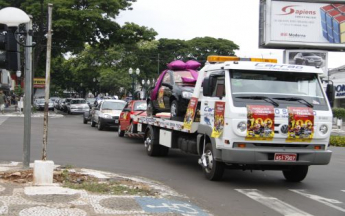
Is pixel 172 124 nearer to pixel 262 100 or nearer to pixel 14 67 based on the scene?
pixel 262 100

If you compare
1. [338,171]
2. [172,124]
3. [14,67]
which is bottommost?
[338,171]

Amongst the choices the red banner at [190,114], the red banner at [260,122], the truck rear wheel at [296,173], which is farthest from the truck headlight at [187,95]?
the red banner at [260,122]

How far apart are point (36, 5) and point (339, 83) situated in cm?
2697

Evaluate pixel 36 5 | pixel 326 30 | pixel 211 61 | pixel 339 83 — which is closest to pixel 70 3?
pixel 36 5

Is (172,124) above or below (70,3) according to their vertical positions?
below

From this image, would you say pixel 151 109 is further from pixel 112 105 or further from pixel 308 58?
pixel 308 58

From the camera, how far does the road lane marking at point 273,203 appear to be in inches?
283

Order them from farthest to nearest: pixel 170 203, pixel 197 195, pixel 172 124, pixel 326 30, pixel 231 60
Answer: pixel 326 30 → pixel 172 124 → pixel 231 60 → pixel 197 195 → pixel 170 203

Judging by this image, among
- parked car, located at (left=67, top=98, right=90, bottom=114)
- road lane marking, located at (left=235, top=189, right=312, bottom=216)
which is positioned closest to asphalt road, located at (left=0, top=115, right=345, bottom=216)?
road lane marking, located at (left=235, top=189, right=312, bottom=216)

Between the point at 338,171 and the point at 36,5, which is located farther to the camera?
the point at 36,5

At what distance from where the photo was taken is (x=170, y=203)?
7.37 metres

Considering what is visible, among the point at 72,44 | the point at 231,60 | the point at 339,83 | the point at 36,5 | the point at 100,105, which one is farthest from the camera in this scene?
the point at 339,83

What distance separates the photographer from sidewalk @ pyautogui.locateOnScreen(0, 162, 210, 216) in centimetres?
667

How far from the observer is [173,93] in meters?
12.4
